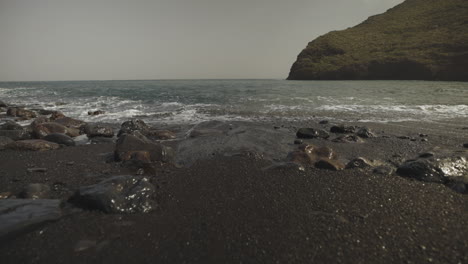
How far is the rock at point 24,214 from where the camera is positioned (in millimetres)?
2842

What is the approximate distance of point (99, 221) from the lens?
3.20m

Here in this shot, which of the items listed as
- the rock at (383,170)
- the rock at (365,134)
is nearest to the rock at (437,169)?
the rock at (383,170)

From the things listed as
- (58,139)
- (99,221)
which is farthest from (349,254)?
(58,139)

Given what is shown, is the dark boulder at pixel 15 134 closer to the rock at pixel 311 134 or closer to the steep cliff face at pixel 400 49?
the rock at pixel 311 134

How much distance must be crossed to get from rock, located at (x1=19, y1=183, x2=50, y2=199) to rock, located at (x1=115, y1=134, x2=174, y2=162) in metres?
1.88

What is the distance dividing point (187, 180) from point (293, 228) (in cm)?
232

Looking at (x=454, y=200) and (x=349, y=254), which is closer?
(x=349, y=254)

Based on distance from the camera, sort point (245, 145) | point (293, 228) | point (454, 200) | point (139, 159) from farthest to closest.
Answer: point (245, 145), point (139, 159), point (454, 200), point (293, 228)

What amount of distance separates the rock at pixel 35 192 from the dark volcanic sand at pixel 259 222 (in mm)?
151

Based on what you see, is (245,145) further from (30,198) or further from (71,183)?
(30,198)

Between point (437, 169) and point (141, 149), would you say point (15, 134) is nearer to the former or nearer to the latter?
point (141, 149)

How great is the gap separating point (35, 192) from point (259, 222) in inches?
138

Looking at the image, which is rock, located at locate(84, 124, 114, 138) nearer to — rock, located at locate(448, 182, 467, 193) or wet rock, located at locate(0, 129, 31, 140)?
wet rock, located at locate(0, 129, 31, 140)

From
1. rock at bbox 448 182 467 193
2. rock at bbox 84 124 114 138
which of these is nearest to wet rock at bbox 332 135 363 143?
rock at bbox 448 182 467 193
